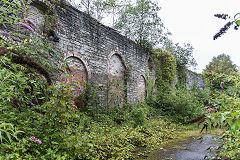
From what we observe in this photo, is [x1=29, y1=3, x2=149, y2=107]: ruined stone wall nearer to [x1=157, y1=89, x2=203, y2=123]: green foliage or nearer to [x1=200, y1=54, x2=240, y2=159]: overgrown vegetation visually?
[x1=157, y1=89, x2=203, y2=123]: green foliage

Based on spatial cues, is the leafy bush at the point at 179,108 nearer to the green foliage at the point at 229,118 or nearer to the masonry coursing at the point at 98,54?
the masonry coursing at the point at 98,54

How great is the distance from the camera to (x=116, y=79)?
8.23m

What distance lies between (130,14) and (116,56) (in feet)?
14.3

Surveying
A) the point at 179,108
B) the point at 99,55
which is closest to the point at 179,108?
the point at 179,108

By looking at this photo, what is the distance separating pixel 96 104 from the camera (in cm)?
624

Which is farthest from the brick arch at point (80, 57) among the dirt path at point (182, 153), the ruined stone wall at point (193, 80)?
the ruined stone wall at point (193, 80)

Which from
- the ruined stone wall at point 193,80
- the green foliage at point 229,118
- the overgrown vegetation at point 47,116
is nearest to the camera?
the green foliage at point 229,118

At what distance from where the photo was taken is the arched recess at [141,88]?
9891 mm

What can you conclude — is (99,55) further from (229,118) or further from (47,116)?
(229,118)

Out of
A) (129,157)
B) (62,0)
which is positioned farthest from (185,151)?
(62,0)

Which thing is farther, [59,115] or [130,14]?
[130,14]

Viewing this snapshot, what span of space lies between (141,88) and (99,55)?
4.08 meters

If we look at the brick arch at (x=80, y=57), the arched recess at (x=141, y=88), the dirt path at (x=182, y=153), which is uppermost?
the brick arch at (x=80, y=57)

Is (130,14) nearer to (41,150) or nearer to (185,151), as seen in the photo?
(185,151)
